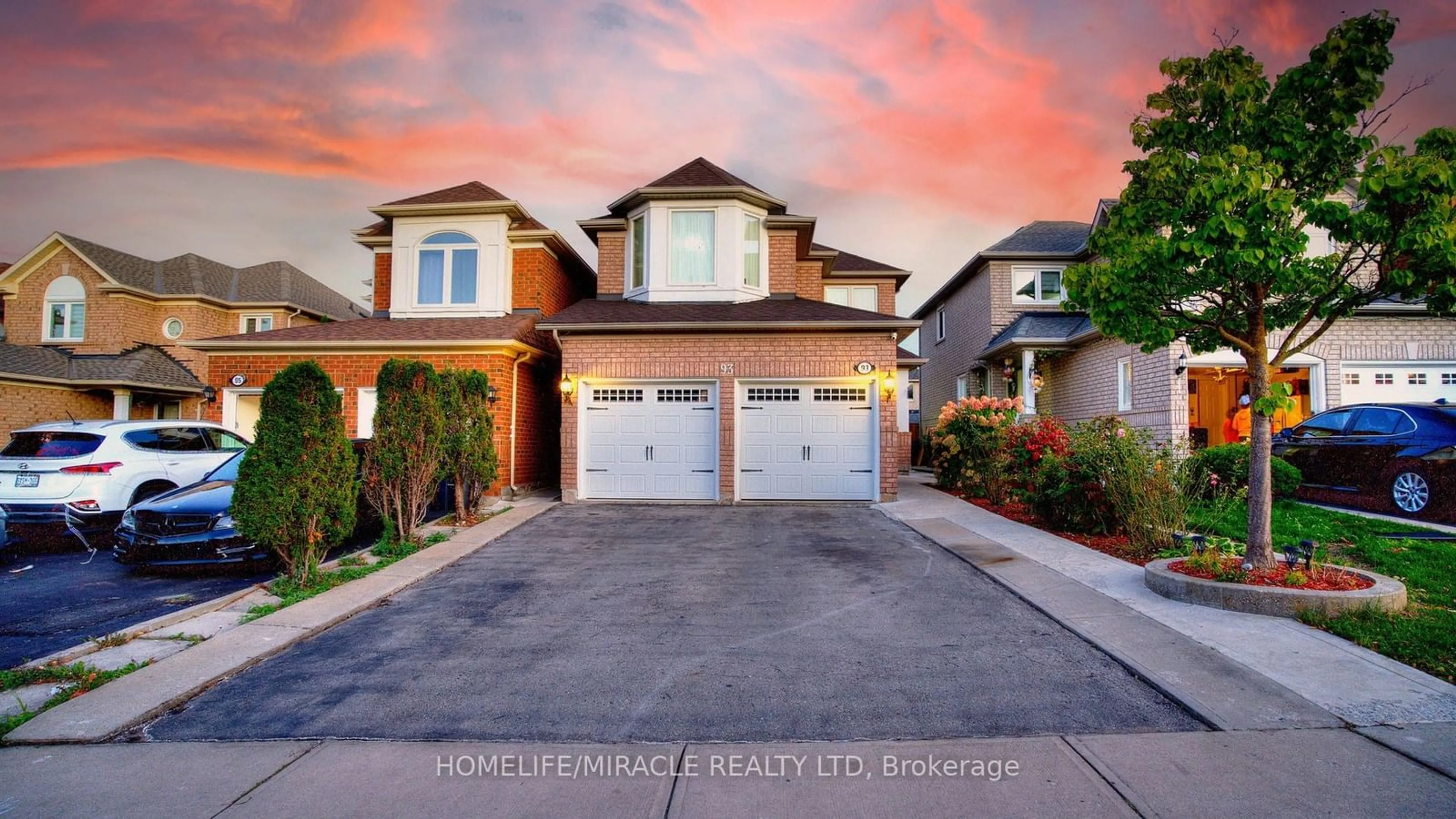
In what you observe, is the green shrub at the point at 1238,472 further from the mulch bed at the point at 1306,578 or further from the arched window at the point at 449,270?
the arched window at the point at 449,270

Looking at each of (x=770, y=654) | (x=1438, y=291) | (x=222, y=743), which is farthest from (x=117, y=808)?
(x=1438, y=291)

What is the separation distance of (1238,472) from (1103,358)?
7.02 metres

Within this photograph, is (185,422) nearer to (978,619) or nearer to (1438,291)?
(978,619)

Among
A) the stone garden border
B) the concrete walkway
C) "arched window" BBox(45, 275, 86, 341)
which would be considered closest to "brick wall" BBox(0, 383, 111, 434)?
"arched window" BBox(45, 275, 86, 341)

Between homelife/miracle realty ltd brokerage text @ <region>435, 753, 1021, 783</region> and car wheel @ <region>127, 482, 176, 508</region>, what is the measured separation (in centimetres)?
852

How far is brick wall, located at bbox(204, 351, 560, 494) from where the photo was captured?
1227 centimetres

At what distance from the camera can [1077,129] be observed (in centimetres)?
1198

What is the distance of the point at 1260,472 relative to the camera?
5469 millimetres

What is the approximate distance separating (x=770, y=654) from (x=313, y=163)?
52.3 feet

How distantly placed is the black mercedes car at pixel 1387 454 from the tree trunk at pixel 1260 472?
470 centimetres

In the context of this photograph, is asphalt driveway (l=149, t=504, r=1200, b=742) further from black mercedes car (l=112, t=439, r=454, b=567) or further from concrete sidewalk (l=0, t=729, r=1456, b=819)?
black mercedes car (l=112, t=439, r=454, b=567)

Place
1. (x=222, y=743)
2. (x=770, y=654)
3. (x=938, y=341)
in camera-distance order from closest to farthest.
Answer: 1. (x=222, y=743)
2. (x=770, y=654)
3. (x=938, y=341)

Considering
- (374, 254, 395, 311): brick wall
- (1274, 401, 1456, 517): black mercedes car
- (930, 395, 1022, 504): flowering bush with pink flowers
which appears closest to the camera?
(1274, 401, 1456, 517): black mercedes car

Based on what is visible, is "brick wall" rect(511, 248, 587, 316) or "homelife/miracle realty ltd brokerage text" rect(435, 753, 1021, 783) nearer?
"homelife/miracle realty ltd brokerage text" rect(435, 753, 1021, 783)
